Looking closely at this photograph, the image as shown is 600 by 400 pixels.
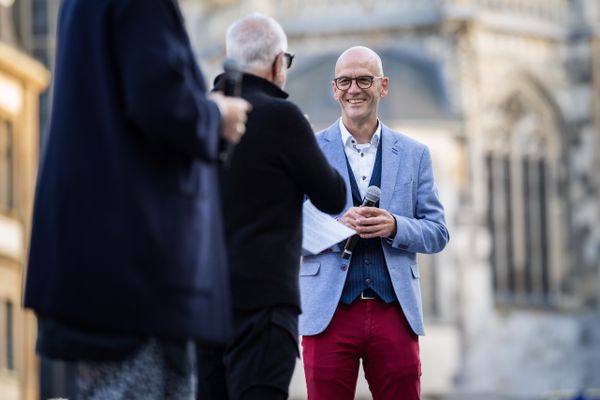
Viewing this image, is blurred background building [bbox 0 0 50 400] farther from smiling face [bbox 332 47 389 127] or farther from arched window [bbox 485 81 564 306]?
smiling face [bbox 332 47 389 127]

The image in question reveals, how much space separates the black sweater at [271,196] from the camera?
5316 mm

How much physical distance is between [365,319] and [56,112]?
84.2 inches

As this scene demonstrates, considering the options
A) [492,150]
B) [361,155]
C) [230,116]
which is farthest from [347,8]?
[230,116]

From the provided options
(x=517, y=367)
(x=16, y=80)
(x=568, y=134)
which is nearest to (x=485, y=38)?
(x=568, y=134)

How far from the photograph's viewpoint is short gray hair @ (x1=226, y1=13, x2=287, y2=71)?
17.7 feet

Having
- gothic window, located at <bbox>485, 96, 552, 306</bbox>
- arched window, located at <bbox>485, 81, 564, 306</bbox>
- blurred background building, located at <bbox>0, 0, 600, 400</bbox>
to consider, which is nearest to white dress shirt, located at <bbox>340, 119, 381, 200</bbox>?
blurred background building, located at <bbox>0, 0, 600, 400</bbox>

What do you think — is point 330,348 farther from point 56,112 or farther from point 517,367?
point 517,367

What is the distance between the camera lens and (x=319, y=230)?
617cm

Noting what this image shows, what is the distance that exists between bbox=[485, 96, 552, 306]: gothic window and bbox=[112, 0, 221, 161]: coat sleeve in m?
32.3

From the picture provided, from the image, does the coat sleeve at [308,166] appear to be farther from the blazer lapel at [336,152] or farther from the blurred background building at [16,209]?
the blurred background building at [16,209]

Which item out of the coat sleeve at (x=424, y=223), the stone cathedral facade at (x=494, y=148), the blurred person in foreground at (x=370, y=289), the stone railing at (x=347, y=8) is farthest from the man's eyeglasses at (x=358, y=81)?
the stone railing at (x=347, y=8)

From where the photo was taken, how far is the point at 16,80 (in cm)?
2748

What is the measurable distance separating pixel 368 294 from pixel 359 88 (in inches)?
31.9

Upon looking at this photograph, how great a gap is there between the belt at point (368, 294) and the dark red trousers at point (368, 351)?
0.06 ft
